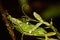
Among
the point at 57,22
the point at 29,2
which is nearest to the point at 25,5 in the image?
the point at 29,2

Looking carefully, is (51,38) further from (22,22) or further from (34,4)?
(34,4)

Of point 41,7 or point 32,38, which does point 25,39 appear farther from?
point 41,7

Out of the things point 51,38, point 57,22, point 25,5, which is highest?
point 25,5

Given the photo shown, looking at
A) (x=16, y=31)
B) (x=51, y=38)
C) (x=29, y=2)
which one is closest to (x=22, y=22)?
(x=16, y=31)

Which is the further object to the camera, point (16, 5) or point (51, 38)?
point (16, 5)

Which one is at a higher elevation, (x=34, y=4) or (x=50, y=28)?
(x=34, y=4)

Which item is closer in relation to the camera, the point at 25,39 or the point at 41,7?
the point at 25,39
